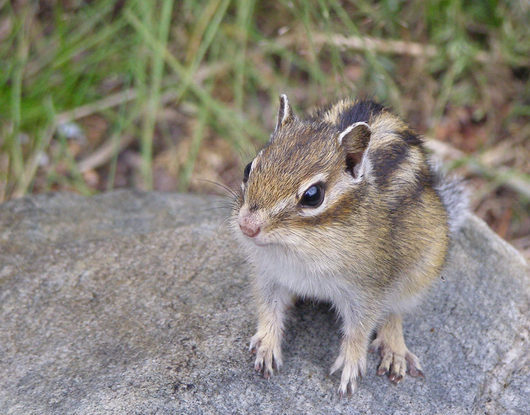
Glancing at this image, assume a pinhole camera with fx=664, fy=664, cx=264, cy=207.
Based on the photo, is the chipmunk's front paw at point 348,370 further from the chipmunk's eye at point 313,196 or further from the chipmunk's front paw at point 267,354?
the chipmunk's eye at point 313,196

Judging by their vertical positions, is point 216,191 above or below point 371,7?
below

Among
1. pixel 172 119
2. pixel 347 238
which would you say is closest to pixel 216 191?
pixel 172 119

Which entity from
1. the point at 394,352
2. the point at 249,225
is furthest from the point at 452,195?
the point at 249,225

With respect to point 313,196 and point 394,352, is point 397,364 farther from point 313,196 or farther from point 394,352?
point 313,196

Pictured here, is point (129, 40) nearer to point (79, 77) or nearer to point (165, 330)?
point (79, 77)

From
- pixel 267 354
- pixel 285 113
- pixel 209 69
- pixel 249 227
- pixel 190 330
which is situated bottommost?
pixel 190 330

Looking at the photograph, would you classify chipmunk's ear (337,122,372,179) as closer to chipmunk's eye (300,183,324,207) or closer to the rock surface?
chipmunk's eye (300,183,324,207)
